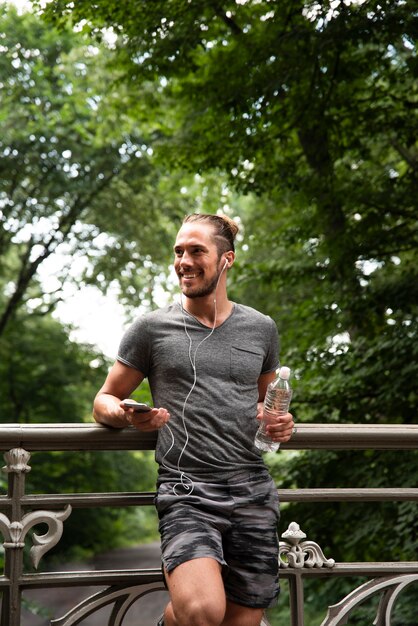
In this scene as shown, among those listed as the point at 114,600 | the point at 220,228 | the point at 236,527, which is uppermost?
the point at 220,228

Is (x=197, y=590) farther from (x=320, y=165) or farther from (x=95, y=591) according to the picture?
(x=95, y=591)

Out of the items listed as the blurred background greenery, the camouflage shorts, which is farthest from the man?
the blurred background greenery

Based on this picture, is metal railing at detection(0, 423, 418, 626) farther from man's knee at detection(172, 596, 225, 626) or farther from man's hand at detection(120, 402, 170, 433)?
man's knee at detection(172, 596, 225, 626)

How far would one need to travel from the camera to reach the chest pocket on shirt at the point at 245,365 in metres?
2.88

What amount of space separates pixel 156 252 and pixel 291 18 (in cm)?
1191

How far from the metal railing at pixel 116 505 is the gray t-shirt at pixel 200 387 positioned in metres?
0.18

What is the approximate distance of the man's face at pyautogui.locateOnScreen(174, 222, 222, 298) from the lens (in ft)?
9.46

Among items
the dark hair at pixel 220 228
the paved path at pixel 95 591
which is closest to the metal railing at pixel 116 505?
the dark hair at pixel 220 228

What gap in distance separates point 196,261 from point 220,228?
17 centimetres

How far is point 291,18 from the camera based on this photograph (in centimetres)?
699

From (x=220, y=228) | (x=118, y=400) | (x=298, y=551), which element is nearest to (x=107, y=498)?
(x=118, y=400)

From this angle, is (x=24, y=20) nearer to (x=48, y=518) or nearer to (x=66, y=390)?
(x=66, y=390)

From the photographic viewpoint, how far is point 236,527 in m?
2.73

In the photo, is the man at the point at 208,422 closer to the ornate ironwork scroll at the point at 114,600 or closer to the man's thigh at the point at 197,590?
the man's thigh at the point at 197,590
